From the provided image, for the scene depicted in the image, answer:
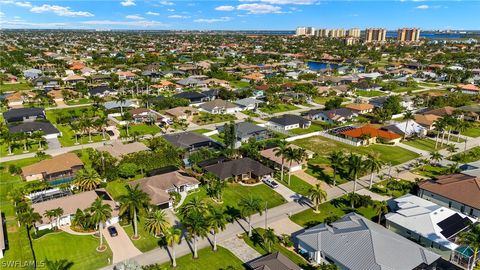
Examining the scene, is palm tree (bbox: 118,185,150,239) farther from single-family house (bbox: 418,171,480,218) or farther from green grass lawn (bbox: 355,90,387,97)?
green grass lawn (bbox: 355,90,387,97)

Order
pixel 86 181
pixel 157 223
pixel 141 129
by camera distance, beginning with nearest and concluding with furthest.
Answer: pixel 157 223, pixel 86 181, pixel 141 129

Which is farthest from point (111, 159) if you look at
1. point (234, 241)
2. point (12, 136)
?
point (234, 241)

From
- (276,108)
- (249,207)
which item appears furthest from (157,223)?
(276,108)

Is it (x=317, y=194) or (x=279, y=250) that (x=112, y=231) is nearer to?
(x=279, y=250)

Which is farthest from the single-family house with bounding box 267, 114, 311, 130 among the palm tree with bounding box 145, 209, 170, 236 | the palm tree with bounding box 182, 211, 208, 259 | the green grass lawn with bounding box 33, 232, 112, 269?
the green grass lawn with bounding box 33, 232, 112, 269

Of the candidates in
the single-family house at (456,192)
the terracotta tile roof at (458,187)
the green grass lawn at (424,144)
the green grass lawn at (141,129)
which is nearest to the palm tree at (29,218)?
the green grass lawn at (141,129)

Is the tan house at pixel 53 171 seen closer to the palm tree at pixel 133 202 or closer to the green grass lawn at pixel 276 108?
the palm tree at pixel 133 202

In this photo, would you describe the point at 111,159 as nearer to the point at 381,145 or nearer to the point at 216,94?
the point at 381,145
